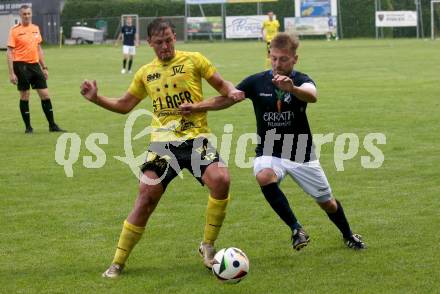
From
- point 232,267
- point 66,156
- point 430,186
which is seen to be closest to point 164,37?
point 232,267

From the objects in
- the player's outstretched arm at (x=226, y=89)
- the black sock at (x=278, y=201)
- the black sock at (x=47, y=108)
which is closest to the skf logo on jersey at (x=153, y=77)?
the player's outstretched arm at (x=226, y=89)

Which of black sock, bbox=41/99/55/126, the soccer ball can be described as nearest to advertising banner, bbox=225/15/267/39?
black sock, bbox=41/99/55/126

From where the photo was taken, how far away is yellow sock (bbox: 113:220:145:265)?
23.6 feet

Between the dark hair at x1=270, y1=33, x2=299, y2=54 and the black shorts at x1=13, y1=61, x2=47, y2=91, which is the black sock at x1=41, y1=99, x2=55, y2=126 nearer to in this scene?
the black shorts at x1=13, y1=61, x2=47, y2=91

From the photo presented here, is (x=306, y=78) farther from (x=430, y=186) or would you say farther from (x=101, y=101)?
(x=430, y=186)

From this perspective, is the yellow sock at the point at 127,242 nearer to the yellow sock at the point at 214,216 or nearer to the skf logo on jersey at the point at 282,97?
the yellow sock at the point at 214,216

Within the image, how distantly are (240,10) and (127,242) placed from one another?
62.5m

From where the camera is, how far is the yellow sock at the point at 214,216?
24.0 feet

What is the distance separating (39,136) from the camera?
16188 mm

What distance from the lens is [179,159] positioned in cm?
724

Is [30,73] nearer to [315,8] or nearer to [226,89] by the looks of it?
[226,89]

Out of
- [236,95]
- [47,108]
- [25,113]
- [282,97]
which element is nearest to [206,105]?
[236,95]

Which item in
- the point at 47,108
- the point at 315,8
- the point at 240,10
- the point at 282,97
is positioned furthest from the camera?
the point at 240,10

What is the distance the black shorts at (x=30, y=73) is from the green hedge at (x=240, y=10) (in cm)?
4954
